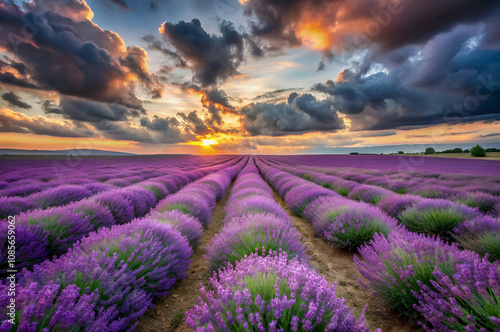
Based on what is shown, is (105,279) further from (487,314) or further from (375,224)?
(375,224)

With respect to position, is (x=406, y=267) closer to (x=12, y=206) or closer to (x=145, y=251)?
(x=145, y=251)

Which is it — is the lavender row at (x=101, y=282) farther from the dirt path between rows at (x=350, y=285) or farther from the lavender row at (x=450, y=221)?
the lavender row at (x=450, y=221)

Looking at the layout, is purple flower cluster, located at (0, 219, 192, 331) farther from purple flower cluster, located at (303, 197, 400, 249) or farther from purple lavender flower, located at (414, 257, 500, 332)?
purple flower cluster, located at (303, 197, 400, 249)

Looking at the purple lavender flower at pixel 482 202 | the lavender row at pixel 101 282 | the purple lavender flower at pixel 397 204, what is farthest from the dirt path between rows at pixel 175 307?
the purple lavender flower at pixel 482 202

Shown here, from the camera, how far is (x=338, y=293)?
2.80 meters

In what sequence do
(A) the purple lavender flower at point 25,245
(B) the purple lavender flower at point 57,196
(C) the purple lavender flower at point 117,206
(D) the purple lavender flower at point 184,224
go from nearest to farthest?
(A) the purple lavender flower at point 25,245, (D) the purple lavender flower at point 184,224, (C) the purple lavender flower at point 117,206, (B) the purple lavender flower at point 57,196

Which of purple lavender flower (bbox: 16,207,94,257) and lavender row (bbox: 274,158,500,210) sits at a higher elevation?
purple lavender flower (bbox: 16,207,94,257)

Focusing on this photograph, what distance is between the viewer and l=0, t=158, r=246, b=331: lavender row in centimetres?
133

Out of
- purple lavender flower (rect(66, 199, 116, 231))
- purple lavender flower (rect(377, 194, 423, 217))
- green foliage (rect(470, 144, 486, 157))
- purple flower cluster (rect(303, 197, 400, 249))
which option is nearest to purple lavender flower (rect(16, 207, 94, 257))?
purple lavender flower (rect(66, 199, 116, 231))

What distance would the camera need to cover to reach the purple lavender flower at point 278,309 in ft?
3.99

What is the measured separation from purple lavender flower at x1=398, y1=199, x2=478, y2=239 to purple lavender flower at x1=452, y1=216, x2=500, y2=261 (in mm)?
275

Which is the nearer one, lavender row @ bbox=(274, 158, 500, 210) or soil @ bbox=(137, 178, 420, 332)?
soil @ bbox=(137, 178, 420, 332)

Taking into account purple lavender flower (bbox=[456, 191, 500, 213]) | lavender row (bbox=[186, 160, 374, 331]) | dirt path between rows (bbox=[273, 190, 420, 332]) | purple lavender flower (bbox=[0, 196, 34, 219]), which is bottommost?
dirt path between rows (bbox=[273, 190, 420, 332])

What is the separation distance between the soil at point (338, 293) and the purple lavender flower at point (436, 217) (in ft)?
5.12
